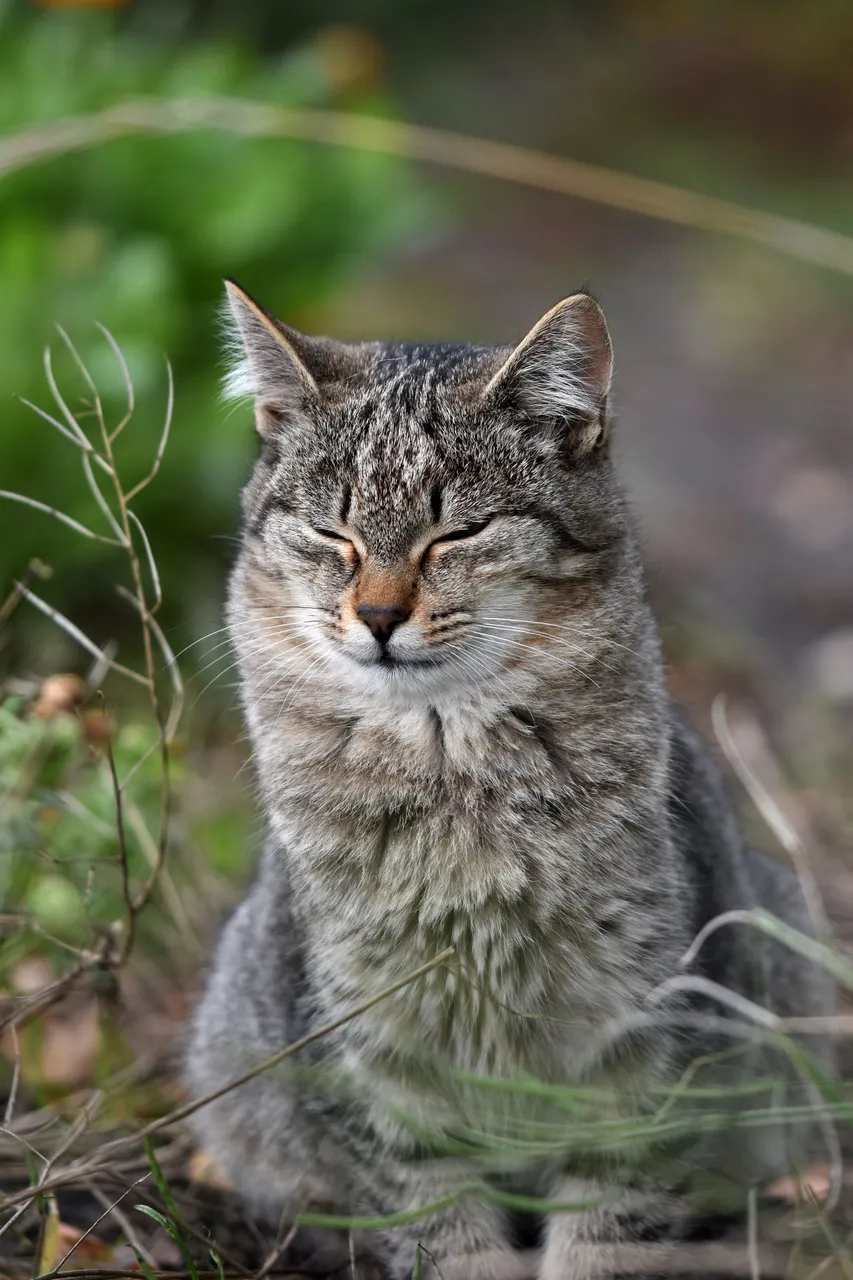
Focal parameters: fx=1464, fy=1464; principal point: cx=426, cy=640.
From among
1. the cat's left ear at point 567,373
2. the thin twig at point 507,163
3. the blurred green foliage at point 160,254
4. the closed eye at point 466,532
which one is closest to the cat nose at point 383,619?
the closed eye at point 466,532

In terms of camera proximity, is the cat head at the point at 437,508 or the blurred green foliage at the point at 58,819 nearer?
Result: the cat head at the point at 437,508

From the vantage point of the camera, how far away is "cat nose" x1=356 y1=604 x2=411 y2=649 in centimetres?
266

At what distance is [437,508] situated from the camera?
9.10ft

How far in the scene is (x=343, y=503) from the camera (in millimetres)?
2840

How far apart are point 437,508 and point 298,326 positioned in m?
4.33

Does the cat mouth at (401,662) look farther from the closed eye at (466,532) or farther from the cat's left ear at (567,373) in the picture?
the cat's left ear at (567,373)

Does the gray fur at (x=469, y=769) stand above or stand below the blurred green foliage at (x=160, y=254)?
below

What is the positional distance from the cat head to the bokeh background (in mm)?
625

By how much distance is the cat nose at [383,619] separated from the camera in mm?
2660

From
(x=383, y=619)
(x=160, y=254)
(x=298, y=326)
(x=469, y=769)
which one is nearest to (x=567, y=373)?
(x=383, y=619)

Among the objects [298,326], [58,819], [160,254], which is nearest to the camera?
[58,819]

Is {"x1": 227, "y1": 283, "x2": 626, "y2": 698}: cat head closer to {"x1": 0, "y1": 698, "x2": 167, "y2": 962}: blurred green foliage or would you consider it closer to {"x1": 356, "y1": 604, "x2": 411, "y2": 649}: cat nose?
{"x1": 356, "y1": 604, "x2": 411, "y2": 649}: cat nose

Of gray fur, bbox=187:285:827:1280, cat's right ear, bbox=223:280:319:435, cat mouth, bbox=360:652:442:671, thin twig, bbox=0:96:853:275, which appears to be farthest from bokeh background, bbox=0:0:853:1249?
cat mouth, bbox=360:652:442:671

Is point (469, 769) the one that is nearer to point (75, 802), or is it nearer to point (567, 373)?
point (567, 373)
